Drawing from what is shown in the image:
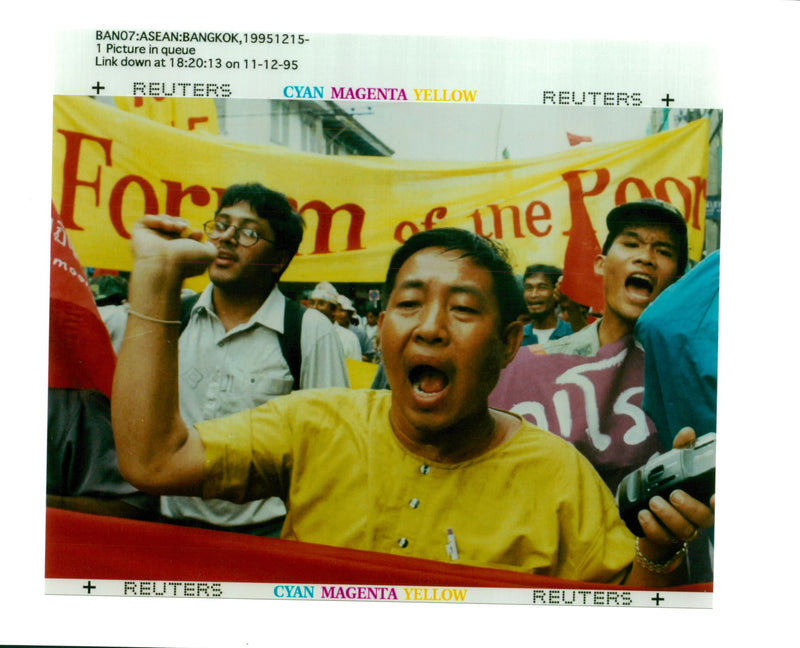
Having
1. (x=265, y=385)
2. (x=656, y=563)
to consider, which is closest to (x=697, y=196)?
(x=656, y=563)

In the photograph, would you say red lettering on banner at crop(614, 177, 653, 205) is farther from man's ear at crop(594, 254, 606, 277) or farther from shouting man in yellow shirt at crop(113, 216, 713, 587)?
shouting man in yellow shirt at crop(113, 216, 713, 587)

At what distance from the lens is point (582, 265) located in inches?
138

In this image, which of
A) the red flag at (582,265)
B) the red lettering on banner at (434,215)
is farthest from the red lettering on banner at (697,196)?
the red lettering on banner at (434,215)

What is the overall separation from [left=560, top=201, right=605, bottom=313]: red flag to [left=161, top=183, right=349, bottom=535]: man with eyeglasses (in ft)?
3.18

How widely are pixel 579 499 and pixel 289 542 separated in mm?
1162

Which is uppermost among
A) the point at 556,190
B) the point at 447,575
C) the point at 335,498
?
the point at 556,190

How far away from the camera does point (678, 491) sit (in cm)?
348

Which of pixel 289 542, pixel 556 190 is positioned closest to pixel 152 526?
pixel 289 542

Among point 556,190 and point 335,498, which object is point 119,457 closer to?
point 335,498

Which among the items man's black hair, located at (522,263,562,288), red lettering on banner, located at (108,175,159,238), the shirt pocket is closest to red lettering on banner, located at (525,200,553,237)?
man's black hair, located at (522,263,562,288)

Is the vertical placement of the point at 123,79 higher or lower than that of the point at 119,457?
higher

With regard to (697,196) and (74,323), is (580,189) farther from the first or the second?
(74,323)

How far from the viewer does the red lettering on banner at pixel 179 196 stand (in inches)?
137

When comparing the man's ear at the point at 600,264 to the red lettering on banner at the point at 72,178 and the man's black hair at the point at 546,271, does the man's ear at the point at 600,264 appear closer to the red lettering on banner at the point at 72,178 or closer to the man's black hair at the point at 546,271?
the man's black hair at the point at 546,271
